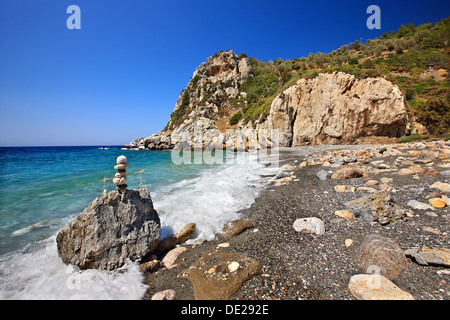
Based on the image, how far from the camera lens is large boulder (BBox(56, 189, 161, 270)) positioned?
359cm

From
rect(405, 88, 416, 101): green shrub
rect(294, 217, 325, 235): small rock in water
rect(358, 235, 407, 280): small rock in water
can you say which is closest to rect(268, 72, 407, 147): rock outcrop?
rect(405, 88, 416, 101): green shrub

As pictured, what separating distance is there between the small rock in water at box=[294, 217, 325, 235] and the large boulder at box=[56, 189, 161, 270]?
3.62 metres

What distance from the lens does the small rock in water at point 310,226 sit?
13.6 feet

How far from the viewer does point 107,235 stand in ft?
12.2

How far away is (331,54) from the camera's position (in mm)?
49312

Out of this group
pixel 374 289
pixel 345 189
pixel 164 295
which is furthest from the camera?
pixel 345 189

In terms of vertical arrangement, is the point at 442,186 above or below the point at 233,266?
above

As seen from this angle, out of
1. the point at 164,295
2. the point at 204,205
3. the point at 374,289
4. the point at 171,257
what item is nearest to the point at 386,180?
the point at 374,289

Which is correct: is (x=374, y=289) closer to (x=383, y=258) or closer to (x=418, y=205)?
(x=383, y=258)

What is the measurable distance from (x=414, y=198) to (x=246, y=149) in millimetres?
29166

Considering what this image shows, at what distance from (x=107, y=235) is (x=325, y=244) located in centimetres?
477

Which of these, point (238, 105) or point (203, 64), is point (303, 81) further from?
point (203, 64)

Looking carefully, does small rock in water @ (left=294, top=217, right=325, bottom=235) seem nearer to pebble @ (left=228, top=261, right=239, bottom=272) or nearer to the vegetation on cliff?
pebble @ (left=228, top=261, right=239, bottom=272)
